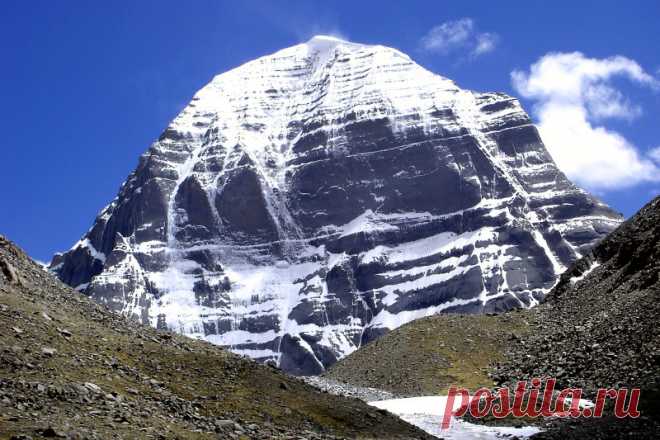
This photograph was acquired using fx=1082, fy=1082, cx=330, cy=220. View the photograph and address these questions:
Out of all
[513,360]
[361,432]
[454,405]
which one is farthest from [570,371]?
[361,432]

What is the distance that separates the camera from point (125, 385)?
39.7m

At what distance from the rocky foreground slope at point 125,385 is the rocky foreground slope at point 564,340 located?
17981mm

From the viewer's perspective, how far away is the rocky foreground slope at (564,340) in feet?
212

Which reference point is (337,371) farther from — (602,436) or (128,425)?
(128,425)

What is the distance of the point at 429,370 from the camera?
86688mm

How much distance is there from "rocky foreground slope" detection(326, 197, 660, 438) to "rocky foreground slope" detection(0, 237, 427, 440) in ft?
59.0

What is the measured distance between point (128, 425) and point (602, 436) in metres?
21.3
